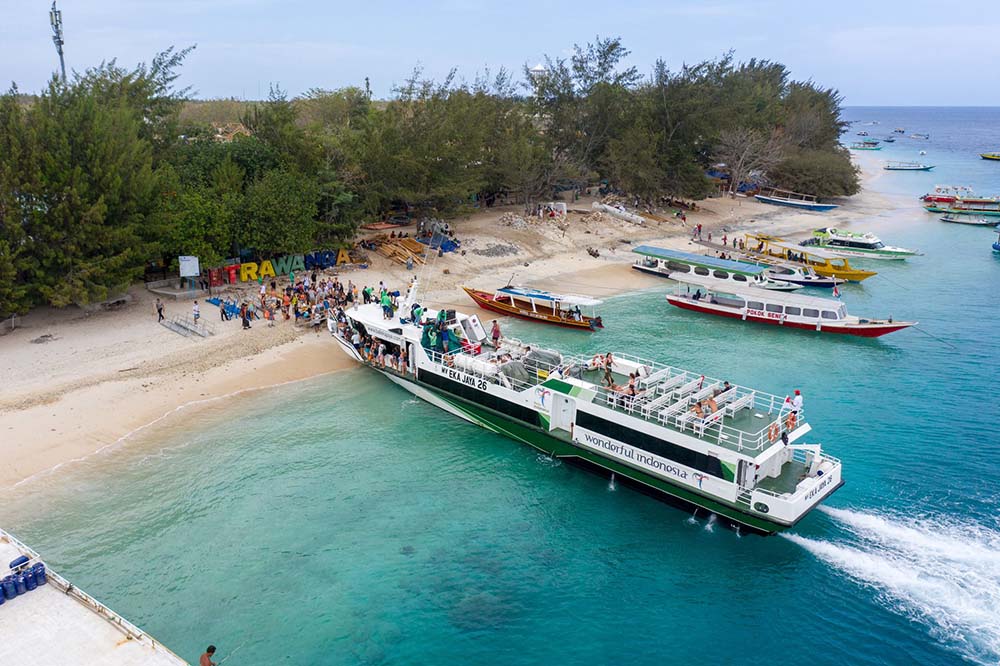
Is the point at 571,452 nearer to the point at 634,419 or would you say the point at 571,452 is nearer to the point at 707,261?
the point at 634,419

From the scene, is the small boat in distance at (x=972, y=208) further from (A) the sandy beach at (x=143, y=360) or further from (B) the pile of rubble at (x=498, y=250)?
(B) the pile of rubble at (x=498, y=250)

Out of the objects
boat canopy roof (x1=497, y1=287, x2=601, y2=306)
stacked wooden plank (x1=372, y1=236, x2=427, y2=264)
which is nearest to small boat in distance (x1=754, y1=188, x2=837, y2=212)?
stacked wooden plank (x1=372, y1=236, x2=427, y2=264)

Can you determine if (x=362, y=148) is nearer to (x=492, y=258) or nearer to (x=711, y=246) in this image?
(x=492, y=258)

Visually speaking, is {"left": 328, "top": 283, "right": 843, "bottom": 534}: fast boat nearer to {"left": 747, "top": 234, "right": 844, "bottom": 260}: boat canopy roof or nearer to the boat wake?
the boat wake

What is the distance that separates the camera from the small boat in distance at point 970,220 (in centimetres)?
7756

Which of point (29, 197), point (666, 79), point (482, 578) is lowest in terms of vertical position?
point (482, 578)

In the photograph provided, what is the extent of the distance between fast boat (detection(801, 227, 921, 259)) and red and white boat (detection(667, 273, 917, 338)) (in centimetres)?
2084

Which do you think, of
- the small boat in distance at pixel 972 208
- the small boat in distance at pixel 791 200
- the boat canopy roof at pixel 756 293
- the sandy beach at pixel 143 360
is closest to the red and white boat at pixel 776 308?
the boat canopy roof at pixel 756 293

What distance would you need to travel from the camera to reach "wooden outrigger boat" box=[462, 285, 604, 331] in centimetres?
3956

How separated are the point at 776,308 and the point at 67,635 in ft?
124

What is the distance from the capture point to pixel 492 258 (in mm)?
52875

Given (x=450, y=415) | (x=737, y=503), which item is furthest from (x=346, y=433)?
(x=737, y=503)

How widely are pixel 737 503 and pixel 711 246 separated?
43.9 metres

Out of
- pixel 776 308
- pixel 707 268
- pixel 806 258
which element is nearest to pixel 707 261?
pixel 707 268
